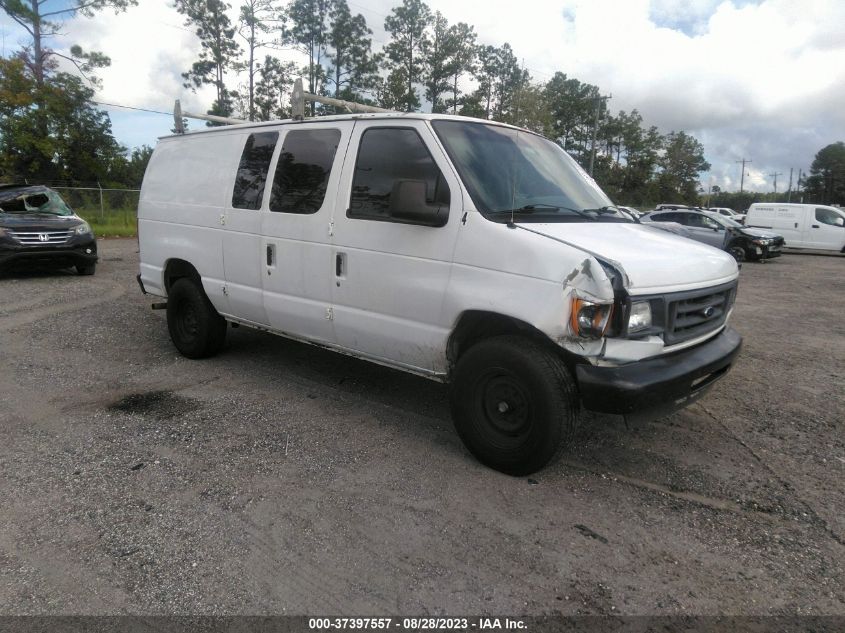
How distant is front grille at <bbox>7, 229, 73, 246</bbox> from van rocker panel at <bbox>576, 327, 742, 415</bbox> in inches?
406

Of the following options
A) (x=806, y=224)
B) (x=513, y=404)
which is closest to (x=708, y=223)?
(x=806, y=224)

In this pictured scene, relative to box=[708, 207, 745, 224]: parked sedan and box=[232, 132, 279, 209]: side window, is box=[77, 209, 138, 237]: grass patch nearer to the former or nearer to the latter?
box=[232, 132, 279, 209]: side window

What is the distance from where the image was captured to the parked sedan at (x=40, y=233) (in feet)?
31.5

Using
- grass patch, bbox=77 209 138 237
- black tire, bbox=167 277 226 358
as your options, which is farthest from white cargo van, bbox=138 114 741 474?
grass patch, bbox=77 209 138 237

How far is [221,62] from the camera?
1574 inches

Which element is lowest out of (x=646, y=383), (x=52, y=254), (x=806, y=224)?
(x=646, y=383)

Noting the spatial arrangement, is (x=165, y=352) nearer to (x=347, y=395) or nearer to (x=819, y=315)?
(x=347, y=395)

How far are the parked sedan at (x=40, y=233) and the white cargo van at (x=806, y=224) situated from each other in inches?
865

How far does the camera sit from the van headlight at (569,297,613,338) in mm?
2895

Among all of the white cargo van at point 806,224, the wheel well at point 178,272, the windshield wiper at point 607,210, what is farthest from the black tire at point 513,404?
the white cargo van at point 806,224

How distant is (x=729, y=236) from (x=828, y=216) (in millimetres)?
6688

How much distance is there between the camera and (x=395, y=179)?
149 inches

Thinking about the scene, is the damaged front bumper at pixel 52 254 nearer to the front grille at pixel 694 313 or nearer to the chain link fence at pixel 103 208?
the front grille at pixel 694 313

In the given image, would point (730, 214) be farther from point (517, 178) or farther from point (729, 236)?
point (517, 178)
